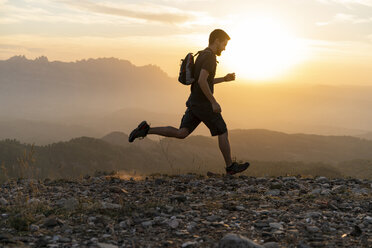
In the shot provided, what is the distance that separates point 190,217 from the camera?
4832 millimetres

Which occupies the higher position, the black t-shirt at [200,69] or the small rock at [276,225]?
the black t-shirt at [200,69]

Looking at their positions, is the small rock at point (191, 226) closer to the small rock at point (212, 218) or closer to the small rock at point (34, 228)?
the small rock at point (212, 218)

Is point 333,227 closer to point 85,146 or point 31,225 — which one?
point 31,225

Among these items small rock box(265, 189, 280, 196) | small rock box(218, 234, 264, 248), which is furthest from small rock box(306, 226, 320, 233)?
small rock box(265, 189, 280, 196)

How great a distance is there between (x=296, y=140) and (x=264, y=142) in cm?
1279

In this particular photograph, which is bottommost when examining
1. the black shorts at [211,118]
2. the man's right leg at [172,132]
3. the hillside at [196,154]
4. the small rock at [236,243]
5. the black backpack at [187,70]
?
the hillside at [196,154]

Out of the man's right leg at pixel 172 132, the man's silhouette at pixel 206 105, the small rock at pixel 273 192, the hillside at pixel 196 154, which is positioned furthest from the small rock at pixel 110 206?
the small rock at pixel 273 192

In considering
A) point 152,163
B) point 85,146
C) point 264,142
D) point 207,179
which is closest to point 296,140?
point 264,142

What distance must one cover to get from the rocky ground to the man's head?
2985 mm

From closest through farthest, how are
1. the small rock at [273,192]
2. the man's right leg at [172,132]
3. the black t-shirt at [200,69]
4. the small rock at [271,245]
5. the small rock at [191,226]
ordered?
the small rock at [271,245], the small rock at [191,226], the small rock at [273,192], the black t-shirt at [200,69], the man's right leg at [172,132]

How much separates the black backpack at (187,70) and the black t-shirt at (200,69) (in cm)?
10

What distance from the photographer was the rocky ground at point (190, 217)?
395 cm

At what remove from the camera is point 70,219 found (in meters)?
4.75

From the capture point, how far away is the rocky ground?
395 cm
